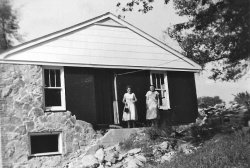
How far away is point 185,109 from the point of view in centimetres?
2139

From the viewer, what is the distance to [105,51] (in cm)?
1936

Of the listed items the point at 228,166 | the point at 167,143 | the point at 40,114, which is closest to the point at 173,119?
the point at 167,143

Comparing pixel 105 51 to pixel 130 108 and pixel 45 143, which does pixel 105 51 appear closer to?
pixel 130 108

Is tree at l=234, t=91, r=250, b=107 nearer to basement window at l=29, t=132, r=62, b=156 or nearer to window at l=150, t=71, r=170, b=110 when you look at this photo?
window at l=150, t=71, r=170, b=110

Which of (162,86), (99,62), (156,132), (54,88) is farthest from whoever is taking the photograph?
(162,86)

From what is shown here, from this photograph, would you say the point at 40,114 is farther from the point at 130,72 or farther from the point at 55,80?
the point at 130,72

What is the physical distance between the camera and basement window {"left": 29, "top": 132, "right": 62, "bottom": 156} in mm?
16984

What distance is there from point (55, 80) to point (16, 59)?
1754mm

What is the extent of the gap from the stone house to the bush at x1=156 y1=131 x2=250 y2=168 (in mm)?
5174

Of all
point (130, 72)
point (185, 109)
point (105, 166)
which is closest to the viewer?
point (105, 166)

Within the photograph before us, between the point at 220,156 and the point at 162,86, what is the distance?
8557 mm

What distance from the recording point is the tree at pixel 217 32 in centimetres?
1593

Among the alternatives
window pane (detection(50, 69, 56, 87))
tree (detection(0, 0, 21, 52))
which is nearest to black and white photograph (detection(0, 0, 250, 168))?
window pane (detection(50, 69, 56, 87))

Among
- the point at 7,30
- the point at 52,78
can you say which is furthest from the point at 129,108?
the point at 7,30
